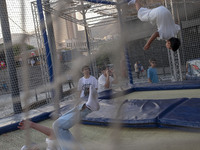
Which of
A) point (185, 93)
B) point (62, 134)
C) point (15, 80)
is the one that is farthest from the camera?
point (185, 93)

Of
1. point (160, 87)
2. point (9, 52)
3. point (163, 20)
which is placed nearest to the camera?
point (163, 20)

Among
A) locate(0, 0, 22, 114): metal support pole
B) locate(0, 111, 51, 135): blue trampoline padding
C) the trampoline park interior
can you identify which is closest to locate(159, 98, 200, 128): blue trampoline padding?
the trampoline park interior

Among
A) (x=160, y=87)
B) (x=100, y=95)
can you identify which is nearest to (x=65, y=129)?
(x=100, y=95)

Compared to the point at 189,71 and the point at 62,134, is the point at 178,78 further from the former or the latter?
the point at 62,134

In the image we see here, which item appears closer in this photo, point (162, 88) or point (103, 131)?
point (103, 131)

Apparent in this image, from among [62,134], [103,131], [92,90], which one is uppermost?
[92,90]

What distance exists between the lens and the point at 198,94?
3.78 meters

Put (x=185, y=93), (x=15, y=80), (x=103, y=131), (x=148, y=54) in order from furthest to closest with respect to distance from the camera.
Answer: (x=148, y=54), (x=185, y=93), (x=15, y=80), (x=103, y=131)

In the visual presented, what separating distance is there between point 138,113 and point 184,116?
1.96ft

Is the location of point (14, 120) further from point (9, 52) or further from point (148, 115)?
point (148, 115)

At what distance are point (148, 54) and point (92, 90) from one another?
670 cm

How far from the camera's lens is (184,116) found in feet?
8.26

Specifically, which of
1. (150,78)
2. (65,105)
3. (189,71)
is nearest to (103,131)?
(65,105)

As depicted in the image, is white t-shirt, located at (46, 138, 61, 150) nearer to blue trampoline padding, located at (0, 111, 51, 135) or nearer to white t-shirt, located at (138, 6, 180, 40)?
blue trampoline padding, located at (0, 111, 51, 135)
